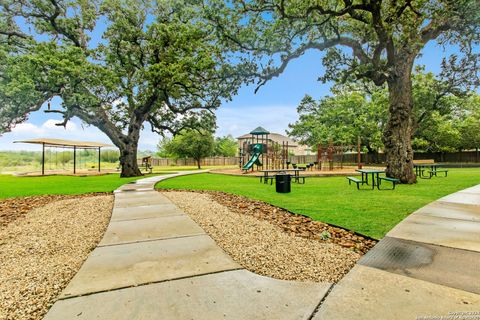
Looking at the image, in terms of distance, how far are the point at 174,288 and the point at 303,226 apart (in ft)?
9.34

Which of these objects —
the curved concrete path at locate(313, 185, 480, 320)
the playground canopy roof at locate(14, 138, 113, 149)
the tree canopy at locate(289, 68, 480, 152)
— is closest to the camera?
the curved concrete path at locate(313, 185, 480, 320)

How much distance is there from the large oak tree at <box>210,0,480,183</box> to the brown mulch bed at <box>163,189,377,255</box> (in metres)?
7.26

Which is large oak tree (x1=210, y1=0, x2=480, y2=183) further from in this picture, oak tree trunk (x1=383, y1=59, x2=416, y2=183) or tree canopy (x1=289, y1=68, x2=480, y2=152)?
tree canopy (x1=289, y1=68, x2=480, y2=152)

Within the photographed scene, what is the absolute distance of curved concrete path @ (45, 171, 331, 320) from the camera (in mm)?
1965

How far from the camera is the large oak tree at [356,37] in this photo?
31.3 ft

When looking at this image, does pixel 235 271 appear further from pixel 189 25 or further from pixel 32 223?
pixel 189 25

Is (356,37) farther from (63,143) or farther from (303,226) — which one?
(63,143)

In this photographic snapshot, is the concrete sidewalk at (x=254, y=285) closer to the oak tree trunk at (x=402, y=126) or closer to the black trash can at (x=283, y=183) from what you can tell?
the black trash can at (x=283, y=183)

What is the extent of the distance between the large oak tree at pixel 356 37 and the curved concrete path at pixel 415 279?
7.57 m

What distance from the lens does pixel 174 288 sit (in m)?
2.33

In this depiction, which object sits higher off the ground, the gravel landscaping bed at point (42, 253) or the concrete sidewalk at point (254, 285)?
the concrete sidewalk at point (254, 285)

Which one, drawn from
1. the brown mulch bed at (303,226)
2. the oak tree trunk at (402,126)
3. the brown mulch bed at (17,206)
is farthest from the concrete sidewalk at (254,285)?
the oak tree trunk at (402,126)

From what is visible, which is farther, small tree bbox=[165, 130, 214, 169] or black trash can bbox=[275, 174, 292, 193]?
small tree bbox=[165, 130, 214, 169]

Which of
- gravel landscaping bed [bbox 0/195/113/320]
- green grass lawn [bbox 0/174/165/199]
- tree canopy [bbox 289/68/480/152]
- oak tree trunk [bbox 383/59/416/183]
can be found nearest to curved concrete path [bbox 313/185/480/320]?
gravel landscaping bed [bbox 0/195/113/320]
